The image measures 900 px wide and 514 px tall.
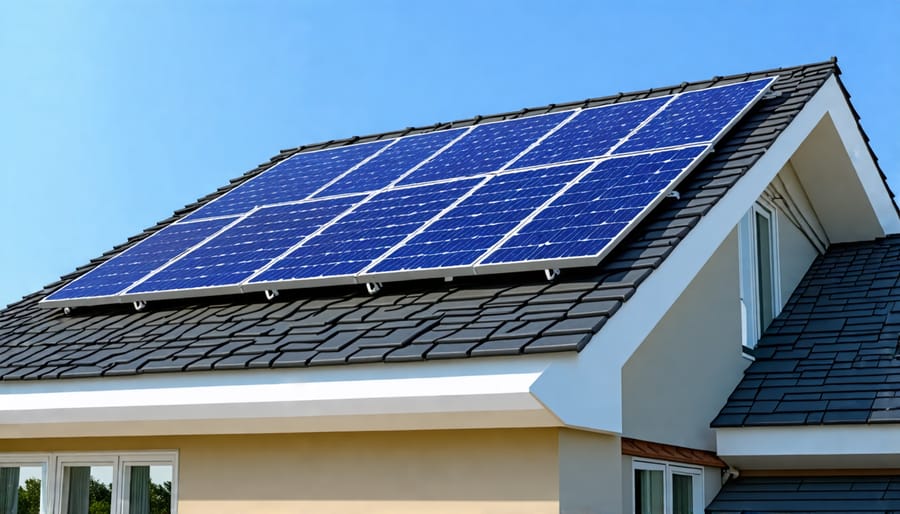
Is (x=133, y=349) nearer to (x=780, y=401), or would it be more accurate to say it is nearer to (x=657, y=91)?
(x=780, y=401)

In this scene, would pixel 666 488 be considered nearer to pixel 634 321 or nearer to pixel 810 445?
pixel 810 445

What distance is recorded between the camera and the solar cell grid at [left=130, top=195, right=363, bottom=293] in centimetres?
1275

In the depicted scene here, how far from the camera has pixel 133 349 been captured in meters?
11.6

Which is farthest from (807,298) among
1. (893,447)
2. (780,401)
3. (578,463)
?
(578,463)

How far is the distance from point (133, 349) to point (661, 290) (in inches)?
204

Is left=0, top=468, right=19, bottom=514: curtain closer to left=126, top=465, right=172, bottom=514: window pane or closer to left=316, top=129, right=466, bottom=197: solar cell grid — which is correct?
left=126, top=465, right=172, bottom=514: window pane

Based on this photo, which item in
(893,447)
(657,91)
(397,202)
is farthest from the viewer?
(657,91)

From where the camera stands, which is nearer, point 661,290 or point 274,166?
point 661,290

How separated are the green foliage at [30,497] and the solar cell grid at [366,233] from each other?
3.37 metres

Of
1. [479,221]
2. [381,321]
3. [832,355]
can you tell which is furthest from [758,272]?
[381,321]

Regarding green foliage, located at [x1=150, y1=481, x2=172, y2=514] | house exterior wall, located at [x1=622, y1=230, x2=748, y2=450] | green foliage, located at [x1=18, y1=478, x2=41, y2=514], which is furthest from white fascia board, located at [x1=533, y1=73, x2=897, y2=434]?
green foliage, located at [x1=18, y1=478, x2=41, y2=514]

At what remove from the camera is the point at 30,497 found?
12867mm

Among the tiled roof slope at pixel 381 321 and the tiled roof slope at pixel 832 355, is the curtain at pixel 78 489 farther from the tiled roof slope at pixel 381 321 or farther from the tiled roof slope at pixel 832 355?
the tiled roof slope at pixel 832 355

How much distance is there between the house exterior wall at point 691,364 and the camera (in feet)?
37.3
